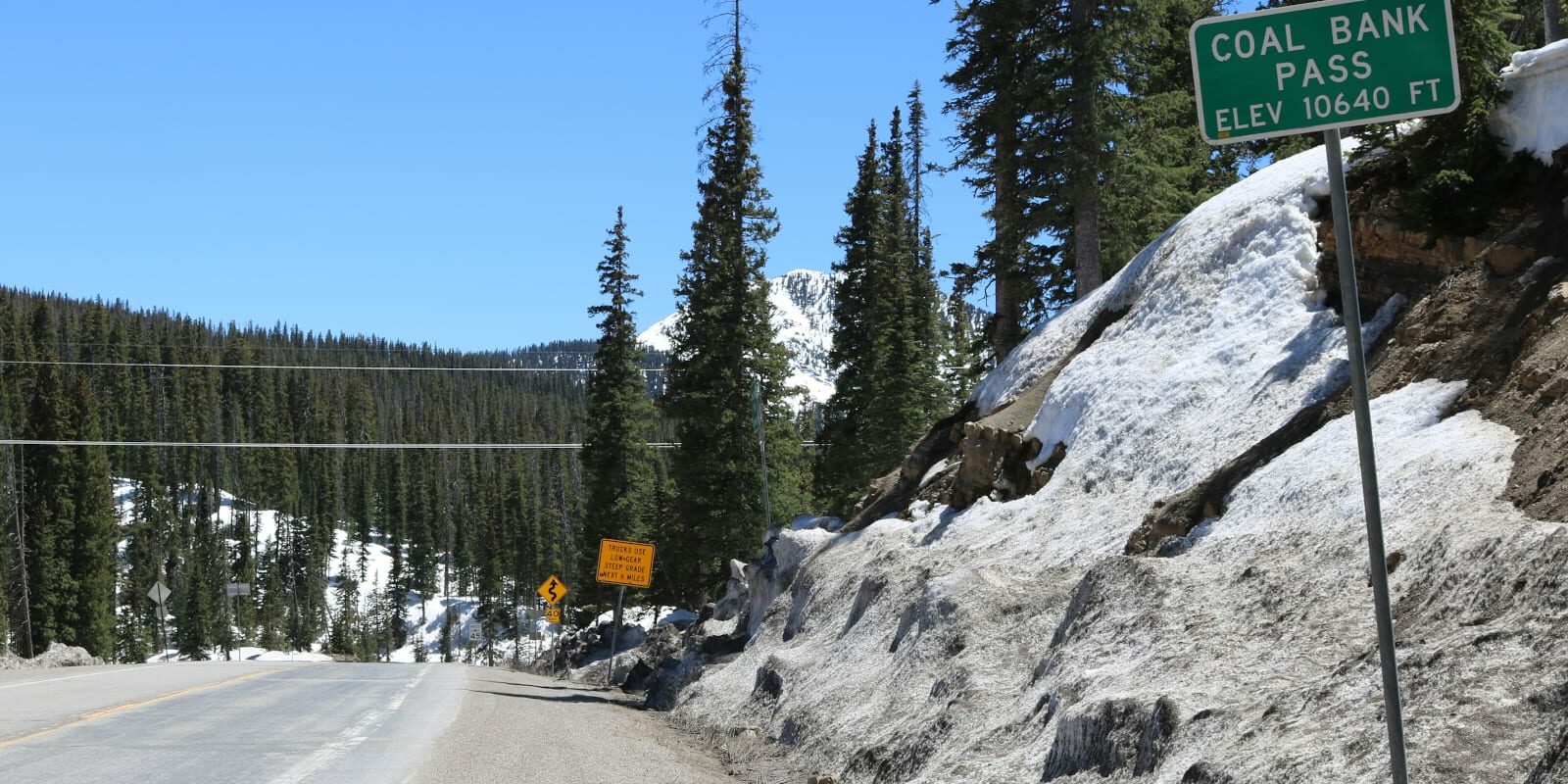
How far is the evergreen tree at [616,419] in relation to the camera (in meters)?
54.1

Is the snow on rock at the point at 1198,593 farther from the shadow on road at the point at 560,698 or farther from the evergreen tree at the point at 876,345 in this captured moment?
the evergreen tree at the point at 876,345

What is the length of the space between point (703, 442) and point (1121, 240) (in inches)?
709

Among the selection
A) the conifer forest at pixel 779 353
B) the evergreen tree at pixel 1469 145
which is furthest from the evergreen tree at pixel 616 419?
the evergreen tree at pixel 1469 145

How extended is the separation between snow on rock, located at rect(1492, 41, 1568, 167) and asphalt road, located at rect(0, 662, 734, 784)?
33.9 ft

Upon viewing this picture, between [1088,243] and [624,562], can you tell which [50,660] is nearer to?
[624,562]

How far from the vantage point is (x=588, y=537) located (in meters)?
55.8

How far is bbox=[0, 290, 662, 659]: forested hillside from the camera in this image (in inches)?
2825

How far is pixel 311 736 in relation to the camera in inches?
527

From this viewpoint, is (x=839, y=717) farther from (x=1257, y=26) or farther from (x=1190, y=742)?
(x=1257, y=26)

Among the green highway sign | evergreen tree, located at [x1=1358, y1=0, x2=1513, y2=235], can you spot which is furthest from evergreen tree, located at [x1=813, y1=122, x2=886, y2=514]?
the green highway sign

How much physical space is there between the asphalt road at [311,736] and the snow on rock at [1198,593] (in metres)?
2.08

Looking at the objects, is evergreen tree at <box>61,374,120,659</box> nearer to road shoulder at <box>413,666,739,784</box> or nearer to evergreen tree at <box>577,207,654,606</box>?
evergreen tree at <box>577,207,654,606</box>

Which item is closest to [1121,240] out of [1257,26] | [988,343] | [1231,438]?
[988,343]

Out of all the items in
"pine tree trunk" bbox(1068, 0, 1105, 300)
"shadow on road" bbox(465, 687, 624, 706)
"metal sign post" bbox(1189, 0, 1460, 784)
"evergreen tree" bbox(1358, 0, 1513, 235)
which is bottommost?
"shadow on road" bbox(465, 687, 624, 706)
